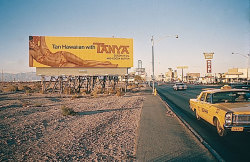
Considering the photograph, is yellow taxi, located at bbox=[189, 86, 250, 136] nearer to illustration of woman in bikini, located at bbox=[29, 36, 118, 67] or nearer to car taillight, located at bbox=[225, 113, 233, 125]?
car taillight, located at bbox=[225, 113, 233, 125]

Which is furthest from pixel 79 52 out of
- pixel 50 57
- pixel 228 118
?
pixel 228 118

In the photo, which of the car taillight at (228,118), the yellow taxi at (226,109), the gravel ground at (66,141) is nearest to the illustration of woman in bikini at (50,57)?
the gravel ground at (66,141)

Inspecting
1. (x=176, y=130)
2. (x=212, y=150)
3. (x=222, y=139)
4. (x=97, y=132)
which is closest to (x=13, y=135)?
(x=97, y=132)

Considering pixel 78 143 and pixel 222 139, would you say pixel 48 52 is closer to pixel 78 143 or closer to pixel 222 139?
pixel 78 143

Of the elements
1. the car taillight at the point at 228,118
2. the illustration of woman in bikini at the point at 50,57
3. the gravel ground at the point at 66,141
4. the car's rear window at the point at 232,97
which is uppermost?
the illustration of woman in bikini at the point at 50,57

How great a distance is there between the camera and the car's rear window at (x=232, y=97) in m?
7.23

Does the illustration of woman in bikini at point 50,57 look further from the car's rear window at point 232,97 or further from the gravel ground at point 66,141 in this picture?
the car's rear window at point 232,97

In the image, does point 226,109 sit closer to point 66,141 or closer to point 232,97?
point 232,97

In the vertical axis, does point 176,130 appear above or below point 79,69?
below

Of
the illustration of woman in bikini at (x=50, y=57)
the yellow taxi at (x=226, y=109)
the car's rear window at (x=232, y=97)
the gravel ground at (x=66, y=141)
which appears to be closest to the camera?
the gravel ground at (x=66, y=141)

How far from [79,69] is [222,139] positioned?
88.8ft

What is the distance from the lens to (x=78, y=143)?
613cm

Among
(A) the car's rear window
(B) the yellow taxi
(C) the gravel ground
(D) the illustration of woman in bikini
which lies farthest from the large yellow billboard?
(A) the car's rear window

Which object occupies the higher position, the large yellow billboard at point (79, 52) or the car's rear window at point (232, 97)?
the large yellow billboard at point (79, 52)
